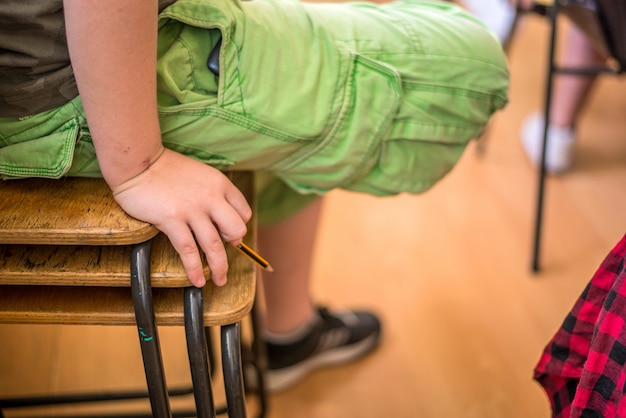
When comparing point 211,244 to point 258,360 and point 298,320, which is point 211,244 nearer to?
point 258,360

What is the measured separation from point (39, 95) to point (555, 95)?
4.94 ft

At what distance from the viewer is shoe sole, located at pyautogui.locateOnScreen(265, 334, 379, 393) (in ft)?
4.04

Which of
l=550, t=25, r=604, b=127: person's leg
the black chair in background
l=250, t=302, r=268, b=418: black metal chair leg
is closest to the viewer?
l=250, t=302, r=268, b=418: black metal chair leg

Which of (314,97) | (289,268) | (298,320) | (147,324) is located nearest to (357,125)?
(314,97)

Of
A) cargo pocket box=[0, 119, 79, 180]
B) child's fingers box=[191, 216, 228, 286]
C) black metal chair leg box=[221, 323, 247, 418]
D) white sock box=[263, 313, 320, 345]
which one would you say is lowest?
white sock box=[263, 313, 320, 345]

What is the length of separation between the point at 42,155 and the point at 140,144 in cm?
10

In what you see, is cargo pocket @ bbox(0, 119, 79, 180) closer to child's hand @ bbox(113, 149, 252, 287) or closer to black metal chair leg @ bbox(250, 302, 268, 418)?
child's hand @ bbox(113, 149, 252, 287)

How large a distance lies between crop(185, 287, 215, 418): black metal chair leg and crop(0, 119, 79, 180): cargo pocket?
161 millimetres

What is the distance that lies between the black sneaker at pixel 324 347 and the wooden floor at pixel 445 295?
2 centimetres

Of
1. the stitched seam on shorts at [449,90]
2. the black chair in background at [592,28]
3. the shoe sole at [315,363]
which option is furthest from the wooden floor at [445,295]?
the stitched seam on shorts at [449,90]

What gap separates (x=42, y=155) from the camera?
25.6 inches

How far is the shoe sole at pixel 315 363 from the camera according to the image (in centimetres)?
123

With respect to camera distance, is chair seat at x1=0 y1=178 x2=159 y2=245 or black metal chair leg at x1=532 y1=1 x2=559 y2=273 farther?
black metal chair leg at x1=532 y1=1 x2=559 y2=273

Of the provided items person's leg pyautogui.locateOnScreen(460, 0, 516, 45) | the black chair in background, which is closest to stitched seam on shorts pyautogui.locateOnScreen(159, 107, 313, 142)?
the black chair in background
